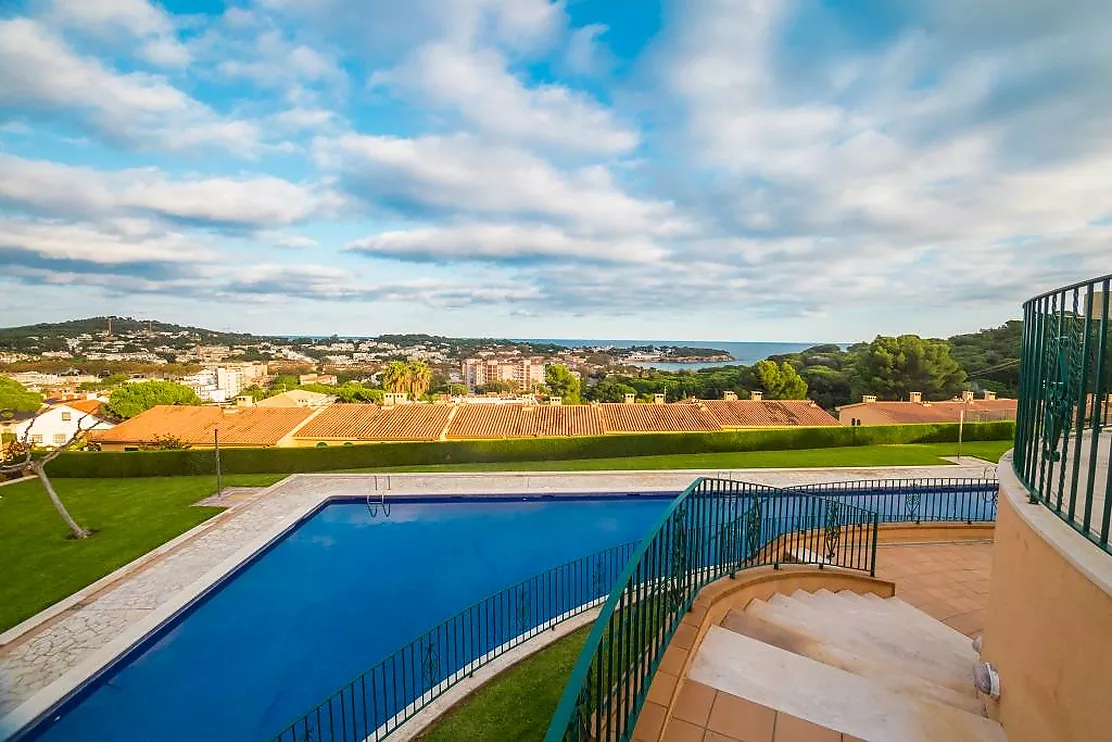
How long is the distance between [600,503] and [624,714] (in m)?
12.0

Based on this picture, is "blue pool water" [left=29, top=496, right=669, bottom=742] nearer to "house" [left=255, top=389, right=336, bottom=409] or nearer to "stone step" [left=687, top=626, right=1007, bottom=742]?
"stone step" [left=687, top=626, right=1007, bottom=742]

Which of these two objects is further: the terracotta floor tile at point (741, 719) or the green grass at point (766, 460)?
the green grass at point (766, 460)

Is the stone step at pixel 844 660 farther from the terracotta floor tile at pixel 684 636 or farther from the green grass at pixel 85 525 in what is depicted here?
the green grass at pixel 85 525

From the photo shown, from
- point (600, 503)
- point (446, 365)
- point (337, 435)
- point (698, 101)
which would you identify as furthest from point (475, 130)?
point (446, 365)

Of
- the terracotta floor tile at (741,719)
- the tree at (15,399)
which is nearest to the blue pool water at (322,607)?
the terracotta floor tile at (741,719)

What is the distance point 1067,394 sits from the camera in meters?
2.22

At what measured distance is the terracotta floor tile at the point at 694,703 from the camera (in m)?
2.39

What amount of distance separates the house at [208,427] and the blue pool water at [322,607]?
9.84 m

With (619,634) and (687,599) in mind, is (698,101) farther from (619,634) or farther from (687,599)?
(619,634)

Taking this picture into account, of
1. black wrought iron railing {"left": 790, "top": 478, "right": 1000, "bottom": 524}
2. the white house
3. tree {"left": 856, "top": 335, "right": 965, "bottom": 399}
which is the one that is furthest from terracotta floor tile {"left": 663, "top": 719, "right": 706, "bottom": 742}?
the white house

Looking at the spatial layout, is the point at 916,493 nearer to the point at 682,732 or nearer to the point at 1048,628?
the point at 1048,628

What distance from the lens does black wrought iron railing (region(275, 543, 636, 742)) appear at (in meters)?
5.35

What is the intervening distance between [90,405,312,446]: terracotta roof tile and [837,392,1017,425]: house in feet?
92.8

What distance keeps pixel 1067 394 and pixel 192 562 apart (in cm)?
1242
